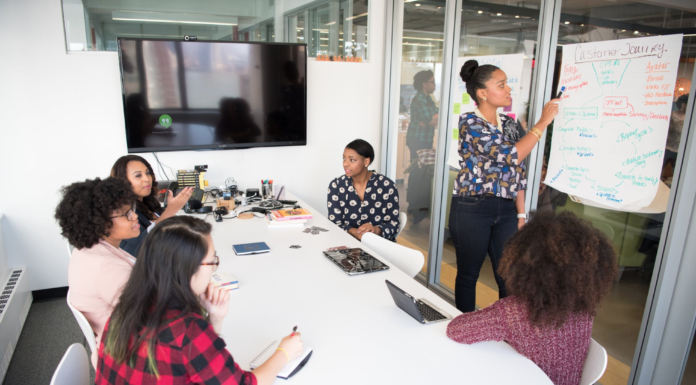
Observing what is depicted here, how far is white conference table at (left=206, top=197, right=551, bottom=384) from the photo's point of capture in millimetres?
1354

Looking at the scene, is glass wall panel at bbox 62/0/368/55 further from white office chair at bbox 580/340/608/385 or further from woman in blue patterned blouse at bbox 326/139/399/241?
white office chair at bbox 580/340/608/385

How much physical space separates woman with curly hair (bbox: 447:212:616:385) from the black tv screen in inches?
112

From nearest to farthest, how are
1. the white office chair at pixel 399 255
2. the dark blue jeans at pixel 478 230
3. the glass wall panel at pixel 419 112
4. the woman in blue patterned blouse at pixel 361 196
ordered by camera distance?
the white office chair at pixel 399 255 < the dark blue jeans at pixel 478 230 < the woman in blue patterned blouse at pixel 361 196 < the glass wall panel at pixel 419 112

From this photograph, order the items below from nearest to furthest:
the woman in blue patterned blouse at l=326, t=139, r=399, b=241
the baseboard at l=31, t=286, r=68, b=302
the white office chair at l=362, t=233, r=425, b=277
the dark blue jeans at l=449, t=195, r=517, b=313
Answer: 1. the white office chair at l=362, t=233, r=425, b=277
2. the dark blue jeans at l=449, t=195, r=517, b=313
3. the woman in blue patterned blouse at l=326, t=139, r=399, b=241
4. the baseboard at l=31, t=286, r=68, b=302

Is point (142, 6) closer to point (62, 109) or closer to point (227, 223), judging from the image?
point (62, 109)

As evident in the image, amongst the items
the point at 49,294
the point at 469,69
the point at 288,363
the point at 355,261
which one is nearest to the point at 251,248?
the point at 355,261

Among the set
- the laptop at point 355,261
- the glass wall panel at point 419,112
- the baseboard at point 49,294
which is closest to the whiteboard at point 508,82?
the glass wall panel at point 419,112

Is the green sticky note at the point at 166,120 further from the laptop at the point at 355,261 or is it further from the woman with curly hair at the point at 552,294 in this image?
the woman with curly hair at the point at 552,294

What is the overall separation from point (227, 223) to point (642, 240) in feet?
7.73

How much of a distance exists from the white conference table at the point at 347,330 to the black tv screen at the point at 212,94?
1.74 meters

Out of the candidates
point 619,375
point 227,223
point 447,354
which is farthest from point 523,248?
point 227,223

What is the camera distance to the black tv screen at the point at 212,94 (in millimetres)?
3436

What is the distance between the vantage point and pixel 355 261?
2195mm

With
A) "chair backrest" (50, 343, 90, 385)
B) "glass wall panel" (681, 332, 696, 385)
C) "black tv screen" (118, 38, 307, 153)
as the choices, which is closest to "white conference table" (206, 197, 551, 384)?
"chair backrest" (50, 343, 90, 385)
